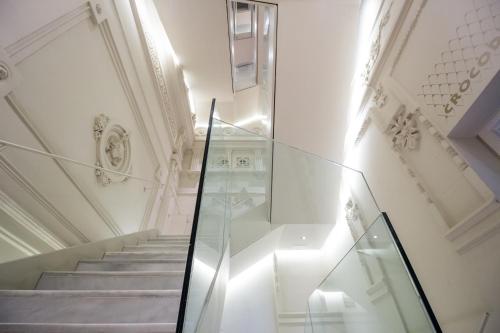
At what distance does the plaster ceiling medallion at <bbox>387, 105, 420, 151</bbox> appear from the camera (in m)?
1.96

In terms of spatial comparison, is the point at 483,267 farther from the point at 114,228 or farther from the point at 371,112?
the point at 114,228

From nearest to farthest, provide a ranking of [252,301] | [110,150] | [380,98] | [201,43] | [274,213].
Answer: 1. [380,98]
2. [110,150]
3. [274,213]
4. [252,301]
5. [201,43]

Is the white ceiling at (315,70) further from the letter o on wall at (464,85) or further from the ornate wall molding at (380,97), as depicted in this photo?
the letter o on wall at (464,85)

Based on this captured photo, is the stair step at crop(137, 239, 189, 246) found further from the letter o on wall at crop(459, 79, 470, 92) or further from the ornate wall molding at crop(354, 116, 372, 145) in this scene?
the letter o on wall at crop(459, 79, 470, 92)

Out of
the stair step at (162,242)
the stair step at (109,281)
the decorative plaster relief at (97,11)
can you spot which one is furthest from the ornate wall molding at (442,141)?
the decorative plaster relief at (97,11)

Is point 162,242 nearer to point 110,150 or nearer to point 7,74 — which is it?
point 110,150

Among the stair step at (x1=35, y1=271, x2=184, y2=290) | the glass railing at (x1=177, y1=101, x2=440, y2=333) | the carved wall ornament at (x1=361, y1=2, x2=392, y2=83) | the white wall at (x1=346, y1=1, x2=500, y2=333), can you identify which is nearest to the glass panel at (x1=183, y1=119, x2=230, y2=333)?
the glass railing at (x1=177, y1=101, x2=440, y2=333)

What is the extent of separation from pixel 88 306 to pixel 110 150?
213cm

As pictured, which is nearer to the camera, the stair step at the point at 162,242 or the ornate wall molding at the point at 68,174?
the ornate wall molding at the point at 68,174

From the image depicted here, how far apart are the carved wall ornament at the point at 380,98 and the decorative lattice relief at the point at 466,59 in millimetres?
597

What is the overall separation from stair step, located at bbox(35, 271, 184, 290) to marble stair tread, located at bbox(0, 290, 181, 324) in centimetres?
29

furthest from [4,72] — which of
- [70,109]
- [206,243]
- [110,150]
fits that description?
[206,243]

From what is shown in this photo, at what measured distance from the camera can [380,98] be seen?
8.27 ft

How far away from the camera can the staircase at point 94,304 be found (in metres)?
1.13
